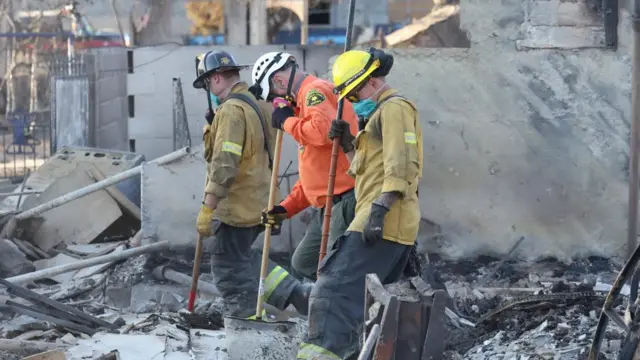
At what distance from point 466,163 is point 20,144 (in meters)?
12.8

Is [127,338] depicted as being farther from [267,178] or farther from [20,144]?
[20,144]

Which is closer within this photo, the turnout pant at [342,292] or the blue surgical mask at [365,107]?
the turnout pant at [342,292]

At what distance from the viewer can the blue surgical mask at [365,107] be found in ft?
19.3

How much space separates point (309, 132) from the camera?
21.0ft

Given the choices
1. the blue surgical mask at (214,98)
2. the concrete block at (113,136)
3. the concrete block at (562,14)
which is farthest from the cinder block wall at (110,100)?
the concrete block at (562,14)

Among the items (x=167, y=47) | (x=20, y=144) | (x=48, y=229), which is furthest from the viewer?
(x=20, y=144)

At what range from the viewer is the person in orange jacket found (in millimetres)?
6422

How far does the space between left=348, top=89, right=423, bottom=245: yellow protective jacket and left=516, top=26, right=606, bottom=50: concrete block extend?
3.45 metres

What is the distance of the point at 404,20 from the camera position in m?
14.5

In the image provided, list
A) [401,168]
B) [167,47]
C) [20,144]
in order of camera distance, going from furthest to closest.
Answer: [20,144]
[167,47]
[401,168]

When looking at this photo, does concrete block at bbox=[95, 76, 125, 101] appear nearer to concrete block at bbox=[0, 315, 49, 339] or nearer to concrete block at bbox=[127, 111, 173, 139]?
concrete block at bbox=[127, 111, 173, 139]

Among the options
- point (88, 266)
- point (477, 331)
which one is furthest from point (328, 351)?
point (88, 266)

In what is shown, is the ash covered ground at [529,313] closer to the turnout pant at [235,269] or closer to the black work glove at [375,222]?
the black work glove at [375,222]

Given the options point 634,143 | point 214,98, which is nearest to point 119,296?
point 214,98
